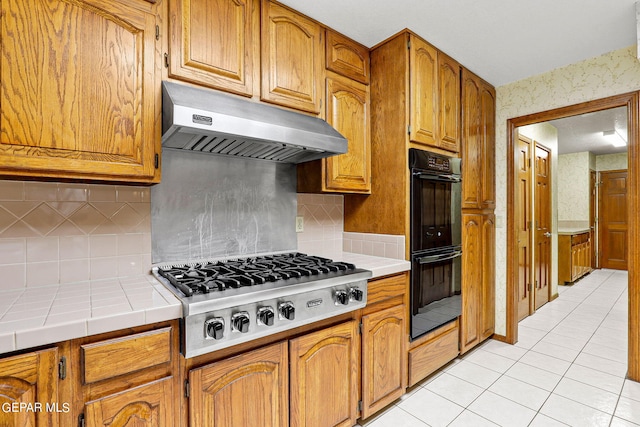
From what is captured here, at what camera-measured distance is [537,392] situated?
2121 millimetres

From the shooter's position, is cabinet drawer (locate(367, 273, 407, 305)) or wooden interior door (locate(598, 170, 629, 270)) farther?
wooden interior door (locate(598, 170, 629, 270))

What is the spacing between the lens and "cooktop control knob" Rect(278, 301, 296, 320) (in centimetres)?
134

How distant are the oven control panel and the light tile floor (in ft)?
2.78

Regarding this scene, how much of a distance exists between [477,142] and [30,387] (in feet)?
10.3

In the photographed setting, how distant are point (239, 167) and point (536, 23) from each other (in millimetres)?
2115

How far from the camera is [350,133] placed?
2121 millimetres

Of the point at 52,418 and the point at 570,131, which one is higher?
the point at 570,131

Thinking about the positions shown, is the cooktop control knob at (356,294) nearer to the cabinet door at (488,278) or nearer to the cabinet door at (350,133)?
the cabinet door at (350,133)

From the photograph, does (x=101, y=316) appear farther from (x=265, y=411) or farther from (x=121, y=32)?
(x=121, y=32)

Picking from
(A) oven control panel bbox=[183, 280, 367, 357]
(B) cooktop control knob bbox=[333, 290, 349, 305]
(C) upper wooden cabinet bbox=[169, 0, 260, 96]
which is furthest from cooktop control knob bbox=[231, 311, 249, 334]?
(C) upper wooden cabinet bbox=[169, 0, 260, 96]

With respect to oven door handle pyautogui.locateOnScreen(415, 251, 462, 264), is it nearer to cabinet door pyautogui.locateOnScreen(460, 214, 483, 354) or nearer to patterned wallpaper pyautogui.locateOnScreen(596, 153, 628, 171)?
cabinet door pyautogui.locateOnScreen(460, 214, 483, 354)

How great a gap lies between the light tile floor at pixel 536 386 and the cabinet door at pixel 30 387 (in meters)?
1.56

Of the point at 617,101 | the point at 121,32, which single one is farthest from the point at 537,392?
the point at 121,32

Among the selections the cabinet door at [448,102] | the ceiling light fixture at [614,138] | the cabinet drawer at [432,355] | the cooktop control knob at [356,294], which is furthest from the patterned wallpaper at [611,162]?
the cooktop control knob at [356,294]
